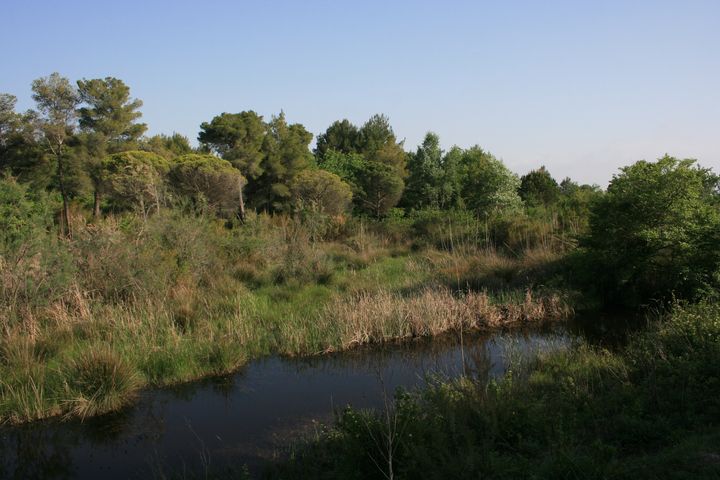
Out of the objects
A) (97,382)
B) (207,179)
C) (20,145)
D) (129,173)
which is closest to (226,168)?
(207,179)

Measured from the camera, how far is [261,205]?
29531 mm

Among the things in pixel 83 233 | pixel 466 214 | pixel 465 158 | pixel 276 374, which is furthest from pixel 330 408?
pixel 465 158

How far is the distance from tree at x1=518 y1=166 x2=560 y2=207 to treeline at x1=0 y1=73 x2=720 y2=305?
0.26 feet

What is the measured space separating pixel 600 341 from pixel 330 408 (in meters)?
5.22

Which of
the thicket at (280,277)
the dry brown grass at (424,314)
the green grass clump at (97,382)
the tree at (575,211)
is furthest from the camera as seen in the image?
the tree at (575,211)

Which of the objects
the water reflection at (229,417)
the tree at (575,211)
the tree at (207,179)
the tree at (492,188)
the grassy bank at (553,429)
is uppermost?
the tree at (207,179)

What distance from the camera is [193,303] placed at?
11.0 meters

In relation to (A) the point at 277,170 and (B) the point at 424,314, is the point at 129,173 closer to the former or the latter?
(A) the point at 277,170

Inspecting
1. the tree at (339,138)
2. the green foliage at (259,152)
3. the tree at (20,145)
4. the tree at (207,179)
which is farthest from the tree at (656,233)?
the tree at (339,138)

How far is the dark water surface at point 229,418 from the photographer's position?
6.12 meters

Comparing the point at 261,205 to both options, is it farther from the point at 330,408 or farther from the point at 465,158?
the point at 330,408

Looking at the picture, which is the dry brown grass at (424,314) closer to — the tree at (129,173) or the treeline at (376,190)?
the treeline at (376,190)

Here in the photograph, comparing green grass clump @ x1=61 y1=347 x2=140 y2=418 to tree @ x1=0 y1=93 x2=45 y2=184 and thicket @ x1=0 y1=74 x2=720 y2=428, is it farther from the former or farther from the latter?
tree @ x1=0 y1=93 x2=45 y2=184

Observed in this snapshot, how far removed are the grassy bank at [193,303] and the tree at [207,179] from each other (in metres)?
7.95
